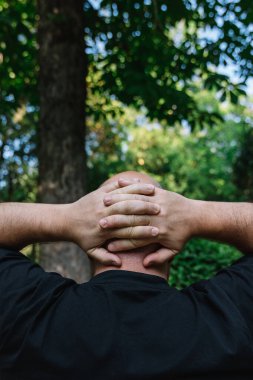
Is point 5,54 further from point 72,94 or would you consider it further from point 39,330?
point 39,330

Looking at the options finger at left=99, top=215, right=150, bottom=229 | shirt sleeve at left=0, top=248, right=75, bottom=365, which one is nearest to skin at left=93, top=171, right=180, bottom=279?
finger at left=99, top=215, right=150, bottom=229

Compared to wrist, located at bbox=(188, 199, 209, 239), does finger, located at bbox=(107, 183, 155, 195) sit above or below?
above

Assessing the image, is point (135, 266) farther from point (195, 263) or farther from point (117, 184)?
point (195, 263)

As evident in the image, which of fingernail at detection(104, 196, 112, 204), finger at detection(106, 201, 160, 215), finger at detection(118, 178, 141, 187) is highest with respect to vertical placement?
finger at detection(118, 178, 141, 187)

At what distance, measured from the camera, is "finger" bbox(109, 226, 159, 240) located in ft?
5.85

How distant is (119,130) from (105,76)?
37.4 feet

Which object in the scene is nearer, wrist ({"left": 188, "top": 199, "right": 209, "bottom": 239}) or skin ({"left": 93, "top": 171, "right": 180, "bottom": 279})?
skin ({"left": 93, "top": 171, "right": 180, "bottom": 279})

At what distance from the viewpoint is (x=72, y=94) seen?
5809 mm

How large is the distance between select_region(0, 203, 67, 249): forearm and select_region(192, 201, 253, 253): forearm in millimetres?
573

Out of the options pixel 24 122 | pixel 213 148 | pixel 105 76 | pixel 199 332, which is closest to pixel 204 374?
pixel 199 332

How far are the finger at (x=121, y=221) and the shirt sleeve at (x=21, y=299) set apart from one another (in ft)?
0.98

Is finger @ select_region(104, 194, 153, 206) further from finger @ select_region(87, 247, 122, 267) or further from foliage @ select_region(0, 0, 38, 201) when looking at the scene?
foliage @ select_region(0, 0, 38, 201)

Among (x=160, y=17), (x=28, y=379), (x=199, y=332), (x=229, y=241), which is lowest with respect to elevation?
(x=28, y=379)

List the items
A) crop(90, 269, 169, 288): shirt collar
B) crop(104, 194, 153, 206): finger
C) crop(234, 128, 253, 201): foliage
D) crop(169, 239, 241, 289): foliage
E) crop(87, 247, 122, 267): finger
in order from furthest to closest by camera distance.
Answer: crop(234, 128, 253, 201): foliage → crop(169, 239, 241, 289): foliage → crop(104, 194, 153, 206): finger → crop(87, 247, 122, 267): finger → crop(90, 269, 169, 288): shirt collar
